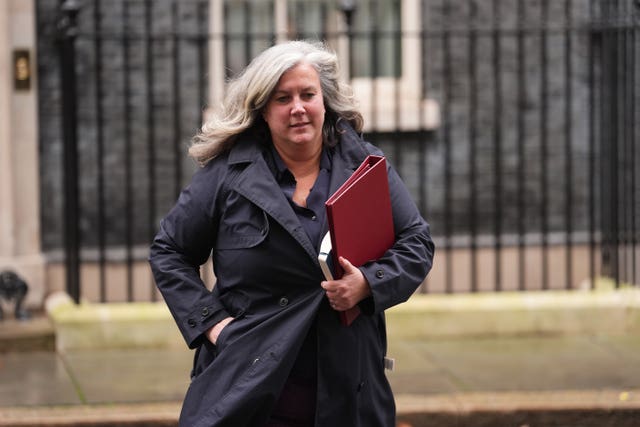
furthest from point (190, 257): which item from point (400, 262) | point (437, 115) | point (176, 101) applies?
point (437, 115)

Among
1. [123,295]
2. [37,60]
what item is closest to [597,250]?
[123,295]

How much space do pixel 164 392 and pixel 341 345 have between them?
3.26 m

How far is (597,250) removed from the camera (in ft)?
32.1

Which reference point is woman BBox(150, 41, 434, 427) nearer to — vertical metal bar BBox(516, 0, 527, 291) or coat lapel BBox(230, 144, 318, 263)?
coat lapel BBox(230, 144, 318, 263)

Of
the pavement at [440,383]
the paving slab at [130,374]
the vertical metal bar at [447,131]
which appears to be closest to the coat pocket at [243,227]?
the pavement at [440,383]

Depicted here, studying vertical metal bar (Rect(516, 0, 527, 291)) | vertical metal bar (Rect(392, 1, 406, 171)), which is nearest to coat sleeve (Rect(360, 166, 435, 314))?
vertical metal bar (Rect(516, 0, 527, 291))

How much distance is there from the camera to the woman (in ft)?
12.8

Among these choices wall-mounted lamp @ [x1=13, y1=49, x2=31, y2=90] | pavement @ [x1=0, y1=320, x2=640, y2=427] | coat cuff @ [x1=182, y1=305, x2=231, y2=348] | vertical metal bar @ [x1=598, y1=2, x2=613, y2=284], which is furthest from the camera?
vertical metal bar @ [x1=598, y1=2, x2=613, y2=284]

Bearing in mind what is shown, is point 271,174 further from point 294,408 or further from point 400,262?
point 294,408

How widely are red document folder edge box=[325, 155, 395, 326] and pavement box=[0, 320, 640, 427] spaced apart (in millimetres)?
2774

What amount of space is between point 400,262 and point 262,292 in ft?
1.40

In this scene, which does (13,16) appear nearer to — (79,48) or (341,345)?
(79,48)

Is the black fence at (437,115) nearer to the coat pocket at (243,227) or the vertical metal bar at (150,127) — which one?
the vertical metal bar at (150,127)

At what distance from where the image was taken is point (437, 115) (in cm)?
970
